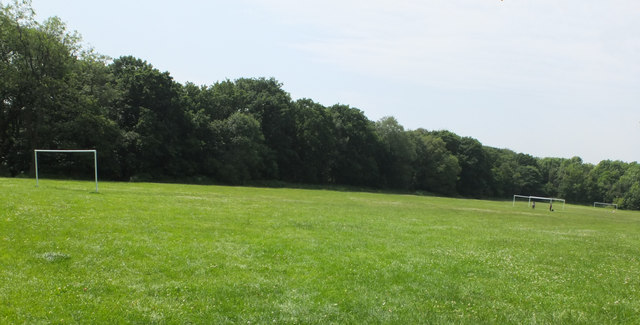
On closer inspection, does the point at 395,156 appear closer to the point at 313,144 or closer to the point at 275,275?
the point at 313,144

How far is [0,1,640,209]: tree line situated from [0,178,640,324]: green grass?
4384 centimetres

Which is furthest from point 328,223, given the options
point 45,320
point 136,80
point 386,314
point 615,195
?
point 615,195

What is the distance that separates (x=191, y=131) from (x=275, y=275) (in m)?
68.5

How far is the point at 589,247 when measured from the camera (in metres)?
20.0

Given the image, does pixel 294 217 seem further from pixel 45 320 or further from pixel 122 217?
pixel 45 320

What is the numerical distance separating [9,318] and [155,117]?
207 ft

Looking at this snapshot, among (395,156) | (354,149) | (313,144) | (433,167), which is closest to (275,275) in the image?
(313,144)

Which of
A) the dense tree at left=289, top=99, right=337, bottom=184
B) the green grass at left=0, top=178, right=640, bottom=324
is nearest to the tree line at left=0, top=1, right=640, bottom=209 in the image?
the dense tree at left=289, top=99, right=337, bottom=184

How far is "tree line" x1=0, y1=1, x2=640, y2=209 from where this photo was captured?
175ft

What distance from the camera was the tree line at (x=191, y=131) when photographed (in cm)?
5338

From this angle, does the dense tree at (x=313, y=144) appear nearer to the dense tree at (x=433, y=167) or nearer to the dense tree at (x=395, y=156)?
the dense tree at (x=395, y=156)

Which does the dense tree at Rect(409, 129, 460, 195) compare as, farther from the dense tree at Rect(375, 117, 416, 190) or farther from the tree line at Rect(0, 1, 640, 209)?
the dense tree at Rect(375, 117, 416, 190)

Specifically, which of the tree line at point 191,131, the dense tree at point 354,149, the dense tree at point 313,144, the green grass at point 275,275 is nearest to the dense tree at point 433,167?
the tree line at point 191,131

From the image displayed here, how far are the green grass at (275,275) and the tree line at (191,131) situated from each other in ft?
144
